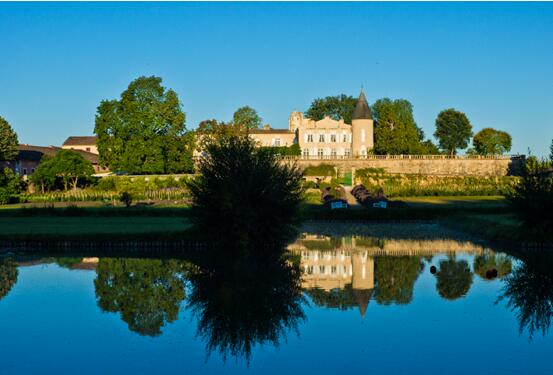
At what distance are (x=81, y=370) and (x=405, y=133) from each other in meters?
77.0

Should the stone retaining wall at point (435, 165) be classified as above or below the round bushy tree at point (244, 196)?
above

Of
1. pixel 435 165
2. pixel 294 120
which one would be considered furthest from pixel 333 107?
pixel 435 165

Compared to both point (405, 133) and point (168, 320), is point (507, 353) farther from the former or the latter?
point (405, 133)

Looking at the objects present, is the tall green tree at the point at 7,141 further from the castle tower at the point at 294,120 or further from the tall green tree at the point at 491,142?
the tall green tree at the point at 491,142

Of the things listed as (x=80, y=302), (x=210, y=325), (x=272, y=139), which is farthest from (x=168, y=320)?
(x=272, y=139)

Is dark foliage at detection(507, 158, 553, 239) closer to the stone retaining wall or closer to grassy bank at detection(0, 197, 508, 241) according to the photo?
grassy bank at detection(0, 197, 508, 241)

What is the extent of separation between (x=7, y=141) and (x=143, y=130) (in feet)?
43.8

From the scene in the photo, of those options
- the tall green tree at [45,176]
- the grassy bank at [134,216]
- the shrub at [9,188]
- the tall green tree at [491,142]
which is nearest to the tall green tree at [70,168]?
→ the tall green tree at [45,176]

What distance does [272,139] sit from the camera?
9950cm

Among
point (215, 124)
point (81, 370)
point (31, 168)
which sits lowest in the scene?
point (81, 370)

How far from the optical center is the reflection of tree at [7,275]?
19227 millimetres

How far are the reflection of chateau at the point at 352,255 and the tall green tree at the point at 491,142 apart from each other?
265 feet

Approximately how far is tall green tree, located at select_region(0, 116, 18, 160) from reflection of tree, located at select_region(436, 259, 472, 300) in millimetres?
53202

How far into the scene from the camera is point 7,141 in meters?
67.1
